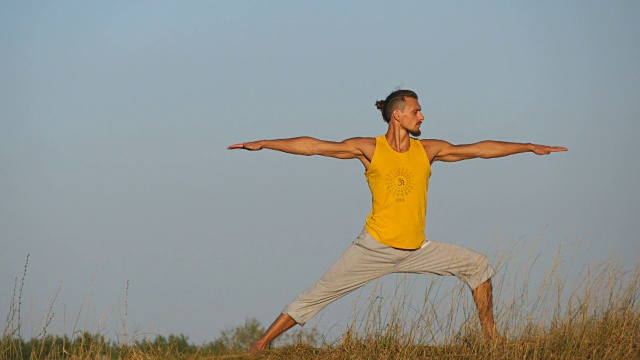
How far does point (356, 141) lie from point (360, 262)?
1.03 metres

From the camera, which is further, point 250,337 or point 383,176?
point 250,337

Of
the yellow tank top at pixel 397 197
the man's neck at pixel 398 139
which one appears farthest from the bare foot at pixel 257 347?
the man's neck at pixel 398 139

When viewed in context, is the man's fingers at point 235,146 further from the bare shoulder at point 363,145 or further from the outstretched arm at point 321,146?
the bare shoulder at point 363,145

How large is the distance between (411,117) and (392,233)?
3.41 ft

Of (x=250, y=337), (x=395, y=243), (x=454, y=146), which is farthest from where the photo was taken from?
(x=250, y=337)

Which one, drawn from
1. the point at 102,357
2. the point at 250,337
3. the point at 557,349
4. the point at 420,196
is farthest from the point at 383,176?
the point at 250,337

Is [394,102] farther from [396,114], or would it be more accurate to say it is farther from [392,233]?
[392,233]

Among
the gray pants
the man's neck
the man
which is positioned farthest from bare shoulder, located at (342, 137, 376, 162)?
the gray pants

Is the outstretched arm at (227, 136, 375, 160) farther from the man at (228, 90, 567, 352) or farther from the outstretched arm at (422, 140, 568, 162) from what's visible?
the outstretched arm at (422, 140, 568, 162)

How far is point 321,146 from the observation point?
7.65 metres

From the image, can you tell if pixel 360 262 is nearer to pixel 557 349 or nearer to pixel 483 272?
pixel 483 272

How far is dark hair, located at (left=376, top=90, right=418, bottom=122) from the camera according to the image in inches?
311

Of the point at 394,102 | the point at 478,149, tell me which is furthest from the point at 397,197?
the point at 478,149

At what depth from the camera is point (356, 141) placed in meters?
7.71
